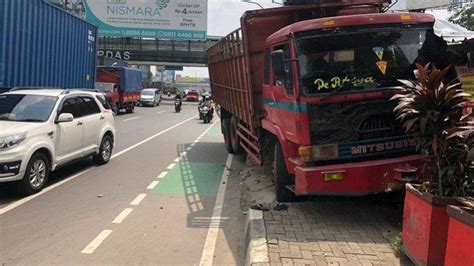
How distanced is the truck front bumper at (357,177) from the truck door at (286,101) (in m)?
0.62

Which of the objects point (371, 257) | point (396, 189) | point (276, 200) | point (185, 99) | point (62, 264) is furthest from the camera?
point (185, 99)

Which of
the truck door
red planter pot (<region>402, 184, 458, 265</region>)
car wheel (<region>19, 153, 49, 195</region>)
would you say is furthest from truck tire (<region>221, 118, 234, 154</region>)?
red planter pot (<region>402, 184, 458, 265</region>)

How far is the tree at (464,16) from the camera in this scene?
92.5 feet

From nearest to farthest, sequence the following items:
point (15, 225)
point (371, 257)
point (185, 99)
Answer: point (371, 257), point (15, 225), point (185, 99)

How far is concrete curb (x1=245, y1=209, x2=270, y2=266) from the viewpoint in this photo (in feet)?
14.7

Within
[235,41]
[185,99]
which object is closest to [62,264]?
[235,41]

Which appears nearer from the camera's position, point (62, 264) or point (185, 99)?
point (62, 264)

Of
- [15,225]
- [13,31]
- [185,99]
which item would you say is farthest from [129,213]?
[185,99]

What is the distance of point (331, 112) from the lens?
18.3ft

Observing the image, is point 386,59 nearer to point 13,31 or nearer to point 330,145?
point 330,145

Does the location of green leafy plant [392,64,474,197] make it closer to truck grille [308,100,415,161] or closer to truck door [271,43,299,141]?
truck grille [308,100,415,161]

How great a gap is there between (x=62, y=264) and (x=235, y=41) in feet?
18.4

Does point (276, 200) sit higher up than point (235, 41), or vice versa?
point (235, 41)

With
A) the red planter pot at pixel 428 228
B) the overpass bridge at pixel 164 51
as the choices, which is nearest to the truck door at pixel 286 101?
the red planter pot at pixel 428 228
